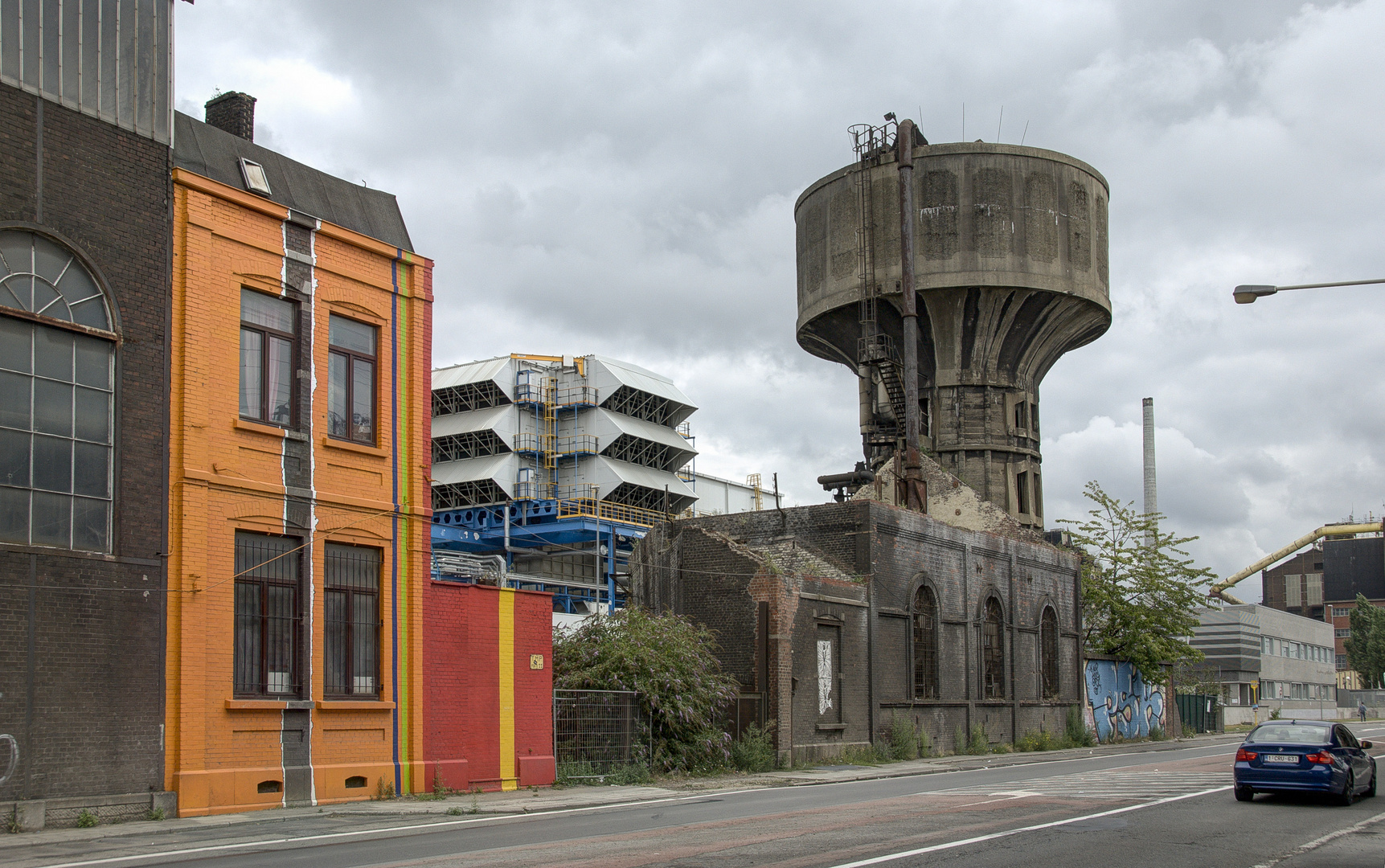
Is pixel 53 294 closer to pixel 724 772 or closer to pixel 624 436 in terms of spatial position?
pixel 724 772

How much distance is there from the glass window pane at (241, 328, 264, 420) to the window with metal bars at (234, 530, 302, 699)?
1.70 metres

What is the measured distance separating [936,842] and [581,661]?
12.8 m

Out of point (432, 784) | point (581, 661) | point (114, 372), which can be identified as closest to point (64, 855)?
point (114, 372)

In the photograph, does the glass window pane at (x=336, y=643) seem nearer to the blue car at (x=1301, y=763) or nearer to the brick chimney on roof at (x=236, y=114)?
the brick chimney on roof at (x=236, y=114)

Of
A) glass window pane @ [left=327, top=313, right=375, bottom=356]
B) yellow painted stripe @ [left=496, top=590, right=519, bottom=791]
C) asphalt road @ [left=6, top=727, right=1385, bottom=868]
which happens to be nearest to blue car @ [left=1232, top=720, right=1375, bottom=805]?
asphalt road @ [left=6, top=727, right=1385, bottom=868]

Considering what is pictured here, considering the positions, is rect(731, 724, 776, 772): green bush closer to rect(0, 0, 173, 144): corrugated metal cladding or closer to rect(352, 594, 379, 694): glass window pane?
rect(352, 594, 379, 694): glass window pane

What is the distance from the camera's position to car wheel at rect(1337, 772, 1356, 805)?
1746 centimetres

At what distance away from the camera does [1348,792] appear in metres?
17.6

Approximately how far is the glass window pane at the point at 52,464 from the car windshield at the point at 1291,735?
1541 centimetres

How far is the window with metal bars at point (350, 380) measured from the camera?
63.2 feet

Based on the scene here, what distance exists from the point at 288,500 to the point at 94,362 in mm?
3245

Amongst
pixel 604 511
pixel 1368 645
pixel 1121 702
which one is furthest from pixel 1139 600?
pixel 1368 645

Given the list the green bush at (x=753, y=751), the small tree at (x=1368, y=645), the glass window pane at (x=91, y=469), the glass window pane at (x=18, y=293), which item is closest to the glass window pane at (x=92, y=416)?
the glass window pane at (x=91, y=469)

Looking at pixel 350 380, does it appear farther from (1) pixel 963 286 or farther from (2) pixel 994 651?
(1) pixel 963 286
